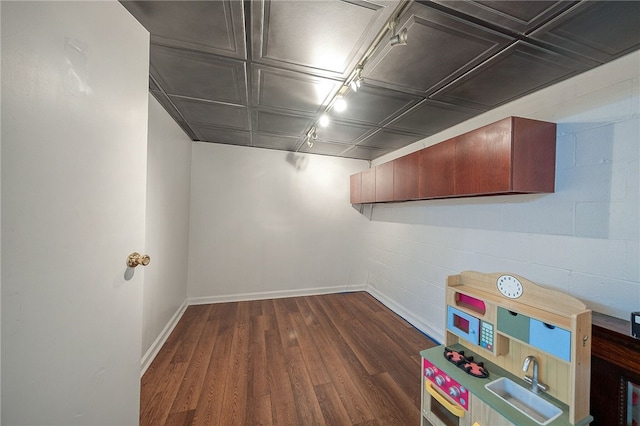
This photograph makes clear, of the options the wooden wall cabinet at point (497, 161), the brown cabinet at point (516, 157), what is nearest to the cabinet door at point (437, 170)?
the wooden wall cabinet at point (497, 161)

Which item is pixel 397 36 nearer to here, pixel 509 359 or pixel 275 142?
pixel 509 359

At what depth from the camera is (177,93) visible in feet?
6.53

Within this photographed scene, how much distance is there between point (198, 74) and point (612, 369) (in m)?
3.11

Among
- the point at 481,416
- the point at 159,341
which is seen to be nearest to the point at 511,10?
the point at 481,416

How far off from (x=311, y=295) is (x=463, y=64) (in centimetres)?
358

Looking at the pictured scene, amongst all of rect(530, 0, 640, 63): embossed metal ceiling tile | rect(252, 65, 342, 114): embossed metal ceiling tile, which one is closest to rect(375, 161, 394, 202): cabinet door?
rect(252, 65, 342, 114): embossed metal ceiling tile

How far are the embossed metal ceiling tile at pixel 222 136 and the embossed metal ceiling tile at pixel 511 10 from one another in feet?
8.30

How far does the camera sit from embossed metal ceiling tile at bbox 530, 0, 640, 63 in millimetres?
1085

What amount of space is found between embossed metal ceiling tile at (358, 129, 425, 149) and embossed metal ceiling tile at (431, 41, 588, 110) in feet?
2.84

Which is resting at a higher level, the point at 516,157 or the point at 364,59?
the point at 364,59

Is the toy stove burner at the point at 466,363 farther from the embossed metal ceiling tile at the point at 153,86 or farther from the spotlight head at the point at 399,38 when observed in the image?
the embossed metal ceiling tile at the point at 153,86

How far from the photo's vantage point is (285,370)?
2.09 meters

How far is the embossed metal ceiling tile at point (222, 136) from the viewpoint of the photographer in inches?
115

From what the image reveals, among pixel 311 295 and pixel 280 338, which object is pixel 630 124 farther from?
pixel 311 295
